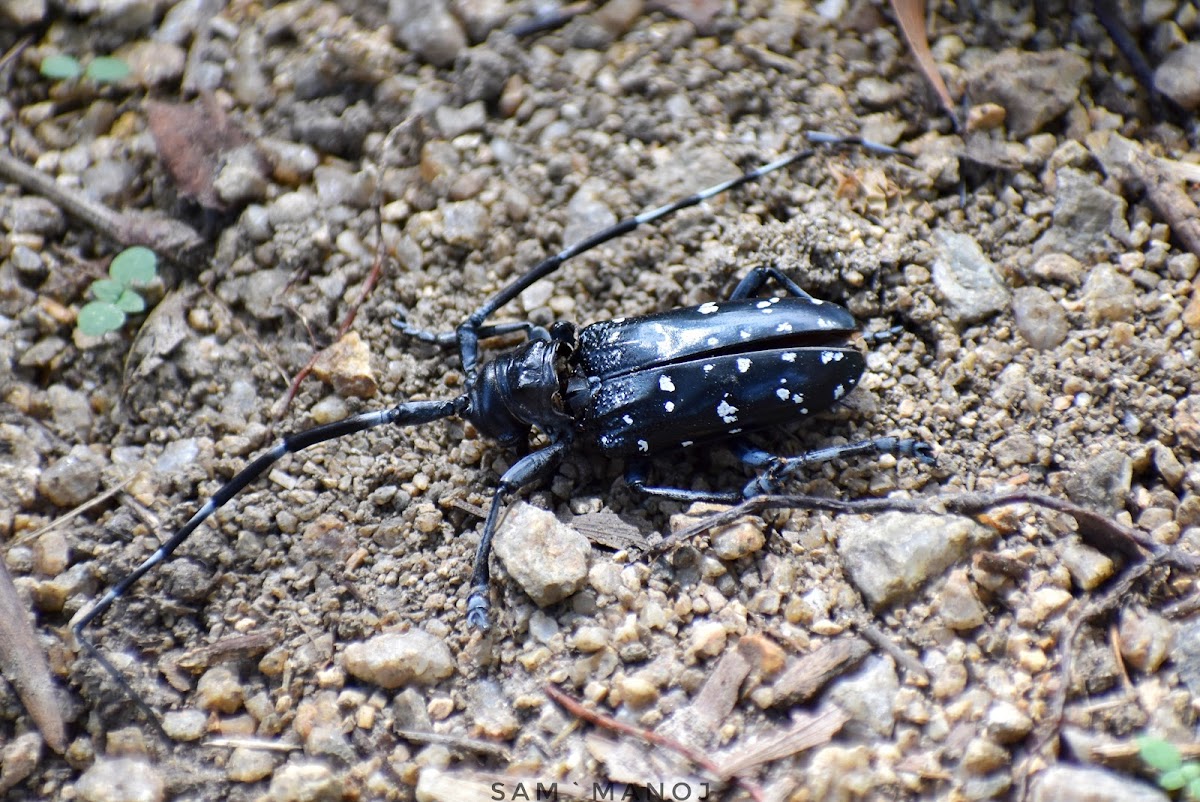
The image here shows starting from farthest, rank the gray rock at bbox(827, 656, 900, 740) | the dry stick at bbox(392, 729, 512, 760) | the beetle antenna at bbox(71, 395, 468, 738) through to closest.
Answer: the beetle antenna at bbox(71, 395, 468, 738) → the dry stick at bbox(392, 729, 512, 760) → the gray rock at bbox(827, 656, 900, 740)

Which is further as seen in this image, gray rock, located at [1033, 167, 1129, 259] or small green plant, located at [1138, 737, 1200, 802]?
gray rock, located at [1033, 167, 1129, 259]

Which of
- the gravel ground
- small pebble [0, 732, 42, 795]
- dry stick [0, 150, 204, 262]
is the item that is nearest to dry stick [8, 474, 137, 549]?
the gravel ground

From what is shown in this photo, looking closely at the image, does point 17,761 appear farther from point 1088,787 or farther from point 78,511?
point 1088,787

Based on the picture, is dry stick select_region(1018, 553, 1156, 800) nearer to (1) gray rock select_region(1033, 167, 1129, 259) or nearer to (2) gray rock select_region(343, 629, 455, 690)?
(1) gray rock select_region(1033, 167, 1129, 259)

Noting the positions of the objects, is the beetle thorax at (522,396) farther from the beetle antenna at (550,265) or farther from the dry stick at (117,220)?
the dry stick at (117,220)

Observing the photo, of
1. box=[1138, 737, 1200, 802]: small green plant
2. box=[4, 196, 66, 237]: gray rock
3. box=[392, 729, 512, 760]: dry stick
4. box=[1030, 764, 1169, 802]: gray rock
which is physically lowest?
box=[392, 729, 512, 760]: dry stick
